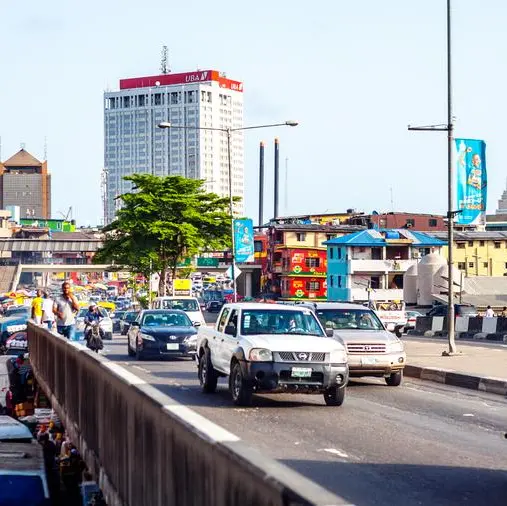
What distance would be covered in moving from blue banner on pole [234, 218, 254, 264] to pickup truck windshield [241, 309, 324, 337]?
126 ft

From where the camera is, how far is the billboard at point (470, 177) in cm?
3008

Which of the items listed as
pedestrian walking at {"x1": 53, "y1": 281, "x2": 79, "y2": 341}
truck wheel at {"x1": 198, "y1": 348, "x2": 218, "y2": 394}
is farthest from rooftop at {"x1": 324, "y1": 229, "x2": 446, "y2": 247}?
truck wheel at {"x1": 198, "y1": 348, "x2": 218, "y2": 394}

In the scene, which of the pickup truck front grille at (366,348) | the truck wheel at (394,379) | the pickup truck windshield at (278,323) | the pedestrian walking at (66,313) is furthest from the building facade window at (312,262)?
the pickup truck windshield at (278,323)

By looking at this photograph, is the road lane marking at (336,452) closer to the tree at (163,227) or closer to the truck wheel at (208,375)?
the truck wheel at (208,375)

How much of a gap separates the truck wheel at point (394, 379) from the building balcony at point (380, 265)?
9646cm

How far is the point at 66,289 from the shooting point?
89.1 feet

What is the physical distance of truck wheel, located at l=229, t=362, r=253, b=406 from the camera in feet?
60.3

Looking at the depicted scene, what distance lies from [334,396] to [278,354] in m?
1.42

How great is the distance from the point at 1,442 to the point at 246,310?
7100 mm

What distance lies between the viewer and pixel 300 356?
1842 centimetres

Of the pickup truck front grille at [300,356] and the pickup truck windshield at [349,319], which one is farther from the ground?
the pickup truck windshield at [349,319]

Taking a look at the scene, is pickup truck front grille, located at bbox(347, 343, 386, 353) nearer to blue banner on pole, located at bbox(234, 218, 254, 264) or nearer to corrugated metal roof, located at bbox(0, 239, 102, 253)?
blue banner on pole, located at bbox(234, 218, 254, 264)

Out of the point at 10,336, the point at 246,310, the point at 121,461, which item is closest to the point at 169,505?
the point at 121,461

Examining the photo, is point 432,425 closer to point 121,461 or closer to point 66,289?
point 121,461
